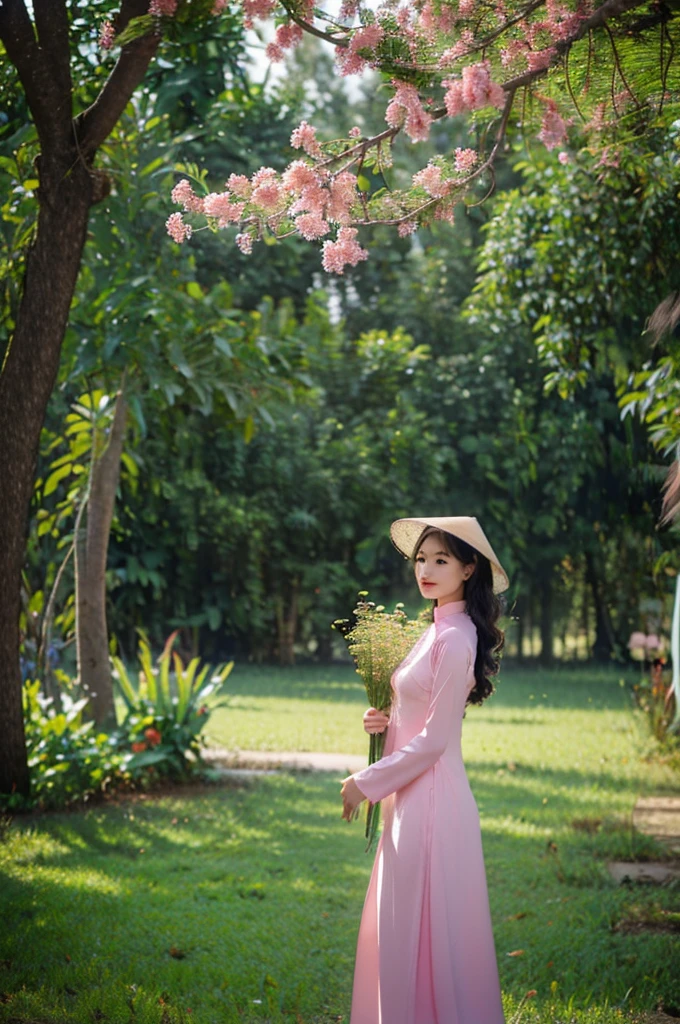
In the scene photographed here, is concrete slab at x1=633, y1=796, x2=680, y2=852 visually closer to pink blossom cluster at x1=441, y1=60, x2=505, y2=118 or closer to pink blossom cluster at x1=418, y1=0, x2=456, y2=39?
pink blossom cluster at x1=441, y1=60, x2=505, y2=118

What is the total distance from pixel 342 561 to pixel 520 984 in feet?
52.0

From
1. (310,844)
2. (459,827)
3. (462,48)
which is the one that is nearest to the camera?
(459,827)

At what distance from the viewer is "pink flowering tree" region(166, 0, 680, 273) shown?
338 cm

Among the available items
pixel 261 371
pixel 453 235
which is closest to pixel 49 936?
pixel 261 371

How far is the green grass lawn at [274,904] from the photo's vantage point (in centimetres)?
398

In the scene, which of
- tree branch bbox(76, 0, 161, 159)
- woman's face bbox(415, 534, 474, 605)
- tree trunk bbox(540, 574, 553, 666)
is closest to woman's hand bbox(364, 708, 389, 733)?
woman's face bbox(415, 534, 474, 605)

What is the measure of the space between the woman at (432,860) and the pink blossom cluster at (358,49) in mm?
1405

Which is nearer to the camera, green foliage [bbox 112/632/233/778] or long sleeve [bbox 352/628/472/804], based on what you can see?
long sleeve [bbox 352/628/472/804]

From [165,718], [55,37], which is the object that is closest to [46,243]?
[55,37]

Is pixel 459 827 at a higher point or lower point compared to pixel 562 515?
lower

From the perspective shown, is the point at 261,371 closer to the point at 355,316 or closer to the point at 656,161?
the point at 656,161

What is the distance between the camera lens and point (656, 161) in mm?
5547

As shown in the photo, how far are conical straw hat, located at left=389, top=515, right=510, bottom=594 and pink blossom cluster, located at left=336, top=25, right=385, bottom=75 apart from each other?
1356 millimetres

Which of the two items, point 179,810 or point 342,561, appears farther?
point 342,561
